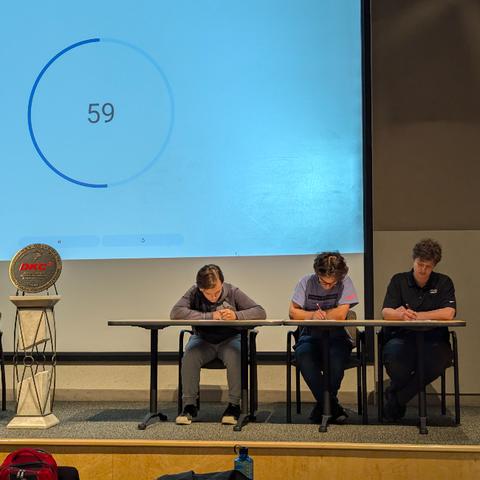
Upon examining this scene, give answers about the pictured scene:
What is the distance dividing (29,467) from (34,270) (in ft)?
5.05

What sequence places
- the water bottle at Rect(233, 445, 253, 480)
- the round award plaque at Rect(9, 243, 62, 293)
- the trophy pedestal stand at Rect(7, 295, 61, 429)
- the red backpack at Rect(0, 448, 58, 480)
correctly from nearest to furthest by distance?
the red backpack at Rect(0, 448, 58, 480), the water bottle at Rect(233, 445, 253, 480), the trophy pedestal stand at Rect(7, 295, 61, 429), the round award plaque at Rect(9, 243, 62, 293)

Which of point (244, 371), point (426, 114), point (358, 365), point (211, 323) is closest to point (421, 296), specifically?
point (358, 365)

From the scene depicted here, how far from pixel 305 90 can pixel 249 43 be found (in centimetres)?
45

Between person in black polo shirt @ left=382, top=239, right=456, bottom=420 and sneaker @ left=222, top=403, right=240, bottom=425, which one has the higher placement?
person in black polo shirt @ left=382, top=239, right=456, bottom=420

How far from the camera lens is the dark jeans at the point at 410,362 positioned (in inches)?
153

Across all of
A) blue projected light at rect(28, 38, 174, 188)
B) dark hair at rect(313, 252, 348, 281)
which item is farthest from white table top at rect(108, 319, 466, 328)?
blue projected light at rect(28, 38, 174, 188)

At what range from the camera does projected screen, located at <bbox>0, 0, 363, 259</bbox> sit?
478 centimetres

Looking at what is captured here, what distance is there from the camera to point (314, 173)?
4781mm

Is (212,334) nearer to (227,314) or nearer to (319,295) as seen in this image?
(227,314)

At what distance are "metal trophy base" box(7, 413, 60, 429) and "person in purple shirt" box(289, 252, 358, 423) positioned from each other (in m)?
1.30

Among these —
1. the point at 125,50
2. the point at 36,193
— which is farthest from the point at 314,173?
the point at 36,193

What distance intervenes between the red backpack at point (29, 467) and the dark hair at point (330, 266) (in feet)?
5.58

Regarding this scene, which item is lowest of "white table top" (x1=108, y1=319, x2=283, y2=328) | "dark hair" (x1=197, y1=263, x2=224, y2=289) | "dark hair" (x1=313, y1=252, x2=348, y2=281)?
"white table top" (x1=108, y1=319, x2=283, y2=328)

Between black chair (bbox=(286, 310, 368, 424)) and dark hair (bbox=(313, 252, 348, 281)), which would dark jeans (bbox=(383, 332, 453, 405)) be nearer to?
black chair (bbox=(286, 310, 368, 424))
